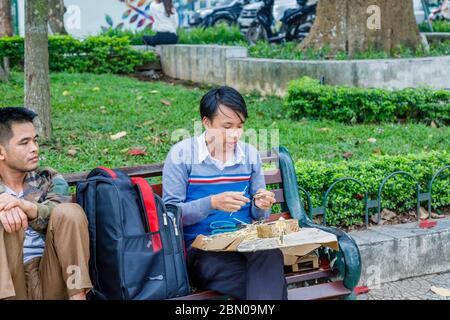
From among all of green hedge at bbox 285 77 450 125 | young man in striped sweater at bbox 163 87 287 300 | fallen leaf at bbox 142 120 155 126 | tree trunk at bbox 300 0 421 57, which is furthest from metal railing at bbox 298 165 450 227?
tree trunk at bbox 300 0 421 57

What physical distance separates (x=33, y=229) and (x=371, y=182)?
248 cm

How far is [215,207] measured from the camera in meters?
3.69

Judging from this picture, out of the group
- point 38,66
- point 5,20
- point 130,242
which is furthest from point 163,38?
point 130,242

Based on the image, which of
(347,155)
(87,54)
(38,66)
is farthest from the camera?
(87,54)

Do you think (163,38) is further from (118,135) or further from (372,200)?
(372,200)

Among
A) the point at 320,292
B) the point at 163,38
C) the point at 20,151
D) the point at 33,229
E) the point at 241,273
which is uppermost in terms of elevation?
the point at 163,38

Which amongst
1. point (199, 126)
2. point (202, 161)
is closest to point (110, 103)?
point (199, 126)

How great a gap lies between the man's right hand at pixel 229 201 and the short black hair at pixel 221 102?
0.46 metres

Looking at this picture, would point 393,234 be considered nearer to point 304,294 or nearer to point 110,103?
point 304,294

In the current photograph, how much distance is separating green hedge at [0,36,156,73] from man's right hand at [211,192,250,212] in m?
8.89

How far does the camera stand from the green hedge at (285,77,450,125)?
8023mm

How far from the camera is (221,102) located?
3.87 meters

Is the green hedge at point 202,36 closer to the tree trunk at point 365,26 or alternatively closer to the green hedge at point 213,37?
the green hedge at point 213,37

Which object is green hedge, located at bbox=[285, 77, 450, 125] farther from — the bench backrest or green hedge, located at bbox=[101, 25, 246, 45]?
green hedge, located at bbox=[101, 25, 246, 45]
